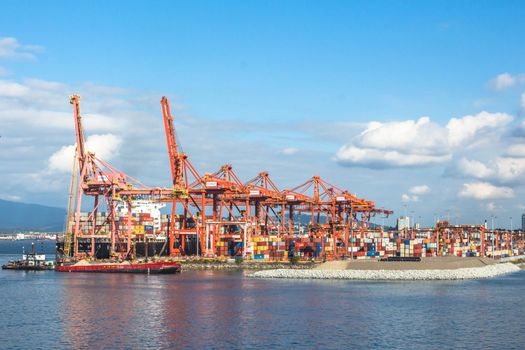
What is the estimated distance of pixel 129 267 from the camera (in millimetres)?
114000

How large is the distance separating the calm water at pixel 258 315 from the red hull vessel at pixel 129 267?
2031cm

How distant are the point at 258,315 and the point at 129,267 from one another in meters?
59.6

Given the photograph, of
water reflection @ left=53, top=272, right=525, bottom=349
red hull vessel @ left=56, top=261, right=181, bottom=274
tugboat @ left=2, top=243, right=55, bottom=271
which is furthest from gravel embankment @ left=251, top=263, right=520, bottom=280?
tugboat @ left=2, top=243, right=55, bottom=271

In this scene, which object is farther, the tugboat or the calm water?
the tugboat

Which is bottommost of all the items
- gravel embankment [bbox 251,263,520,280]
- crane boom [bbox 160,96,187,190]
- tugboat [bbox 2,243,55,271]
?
gravel embankment [bbox 251,263,520,280]

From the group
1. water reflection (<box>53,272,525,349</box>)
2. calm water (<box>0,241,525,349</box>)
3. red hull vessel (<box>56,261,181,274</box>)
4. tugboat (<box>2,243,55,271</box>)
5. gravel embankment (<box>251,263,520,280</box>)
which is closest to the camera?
calm water (<box>0,241,525,349</box>)

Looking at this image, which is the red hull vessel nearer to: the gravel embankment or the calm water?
the gravel embankment

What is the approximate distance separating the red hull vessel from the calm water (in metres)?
20.3

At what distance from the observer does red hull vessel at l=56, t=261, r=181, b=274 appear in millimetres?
111125

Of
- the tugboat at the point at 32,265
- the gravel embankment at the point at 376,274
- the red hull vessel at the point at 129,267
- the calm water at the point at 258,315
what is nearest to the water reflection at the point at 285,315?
the calm water at the point at 258,315

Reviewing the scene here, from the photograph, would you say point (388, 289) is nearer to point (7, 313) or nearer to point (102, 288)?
point (102, 288)

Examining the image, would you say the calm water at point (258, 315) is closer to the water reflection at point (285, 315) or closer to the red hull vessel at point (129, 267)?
the water reflection at point (285, 315)

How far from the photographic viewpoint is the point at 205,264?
401 feet

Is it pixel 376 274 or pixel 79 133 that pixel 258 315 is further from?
pixel 79 133
